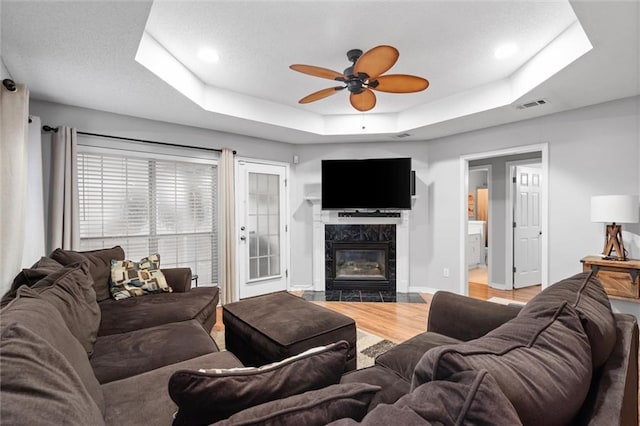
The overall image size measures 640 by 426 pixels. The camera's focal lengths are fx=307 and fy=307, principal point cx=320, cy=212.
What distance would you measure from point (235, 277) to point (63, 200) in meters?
2.11

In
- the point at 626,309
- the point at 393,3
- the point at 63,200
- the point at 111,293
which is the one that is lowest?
the point at 626,309

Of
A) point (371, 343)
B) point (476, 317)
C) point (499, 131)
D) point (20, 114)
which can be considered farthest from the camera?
point (499, 131)

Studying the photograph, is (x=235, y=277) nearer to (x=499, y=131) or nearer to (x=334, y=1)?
(x=334, y=1)

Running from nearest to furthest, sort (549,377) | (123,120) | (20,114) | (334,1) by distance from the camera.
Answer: (549,377) < (334,1) < (20,114) < (123,120)

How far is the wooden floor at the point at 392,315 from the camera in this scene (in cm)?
330

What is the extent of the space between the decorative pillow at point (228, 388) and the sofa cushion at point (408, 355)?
0.82 m

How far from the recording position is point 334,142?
4.96 meters

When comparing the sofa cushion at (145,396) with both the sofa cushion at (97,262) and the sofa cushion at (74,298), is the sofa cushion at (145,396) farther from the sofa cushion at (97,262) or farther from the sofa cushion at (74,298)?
the sofa cushion at (97,262)

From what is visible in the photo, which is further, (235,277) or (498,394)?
(235,277)

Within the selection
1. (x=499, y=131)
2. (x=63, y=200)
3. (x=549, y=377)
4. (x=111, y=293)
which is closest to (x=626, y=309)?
(x=499, y=131)

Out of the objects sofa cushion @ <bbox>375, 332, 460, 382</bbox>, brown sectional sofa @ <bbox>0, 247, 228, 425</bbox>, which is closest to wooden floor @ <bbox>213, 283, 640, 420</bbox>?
brown sectional sofa @ <bbox>0, 247, 228, 425</bbox>

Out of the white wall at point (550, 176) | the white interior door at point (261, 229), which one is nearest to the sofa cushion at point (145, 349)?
the white interior door at point (261, 229)

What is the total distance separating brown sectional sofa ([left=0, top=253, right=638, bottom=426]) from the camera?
0.63 metres

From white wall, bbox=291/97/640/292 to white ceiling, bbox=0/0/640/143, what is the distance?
0.28 m
